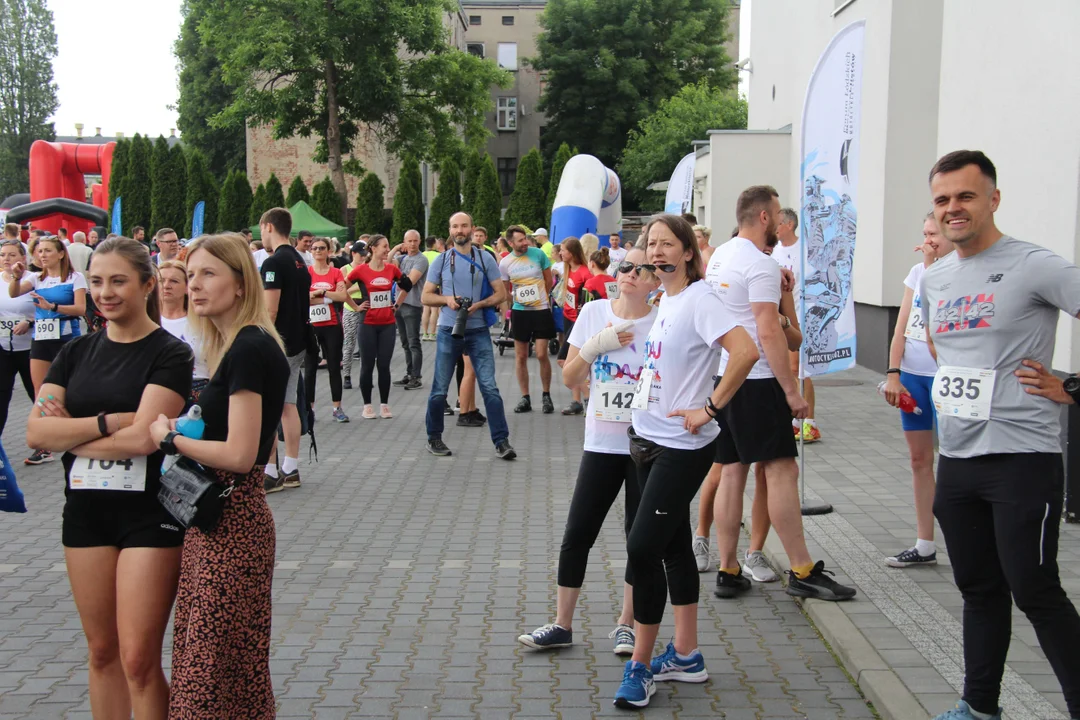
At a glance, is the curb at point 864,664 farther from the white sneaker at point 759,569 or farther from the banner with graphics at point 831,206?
the banner with graphics at point 831,206

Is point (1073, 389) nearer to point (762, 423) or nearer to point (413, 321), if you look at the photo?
point (762, 423)

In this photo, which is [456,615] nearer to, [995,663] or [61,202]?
[995,663]

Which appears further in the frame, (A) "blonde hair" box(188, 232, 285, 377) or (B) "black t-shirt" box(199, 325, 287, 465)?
(A) "blonde hair" box(188, 232, 285, 377)

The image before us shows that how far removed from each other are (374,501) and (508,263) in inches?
216

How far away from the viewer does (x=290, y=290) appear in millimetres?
8773

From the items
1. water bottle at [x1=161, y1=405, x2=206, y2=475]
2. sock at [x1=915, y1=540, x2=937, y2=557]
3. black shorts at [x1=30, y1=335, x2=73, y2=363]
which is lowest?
sock at [x1=915, y1=540, x2=937, y2=557]

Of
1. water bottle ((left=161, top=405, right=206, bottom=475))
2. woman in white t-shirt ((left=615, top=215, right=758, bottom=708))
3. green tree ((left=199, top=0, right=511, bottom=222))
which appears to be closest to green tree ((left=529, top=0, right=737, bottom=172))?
Result: green tree ((left=199, top=0, right=511, bottom=222))

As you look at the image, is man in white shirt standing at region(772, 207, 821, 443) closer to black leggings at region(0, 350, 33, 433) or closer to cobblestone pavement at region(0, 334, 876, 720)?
cobblestone pavement at region(0, 334, 876, 720)

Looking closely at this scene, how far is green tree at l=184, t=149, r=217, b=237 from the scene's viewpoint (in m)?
45.0

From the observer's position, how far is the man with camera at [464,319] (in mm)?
10297

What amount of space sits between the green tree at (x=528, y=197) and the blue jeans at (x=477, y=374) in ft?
102

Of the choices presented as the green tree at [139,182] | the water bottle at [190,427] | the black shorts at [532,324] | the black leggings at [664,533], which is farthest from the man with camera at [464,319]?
the green tree at [139,182]

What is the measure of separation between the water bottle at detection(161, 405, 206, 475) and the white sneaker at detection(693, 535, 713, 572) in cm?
372

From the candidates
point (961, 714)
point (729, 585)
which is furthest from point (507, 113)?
point (961, 714)
